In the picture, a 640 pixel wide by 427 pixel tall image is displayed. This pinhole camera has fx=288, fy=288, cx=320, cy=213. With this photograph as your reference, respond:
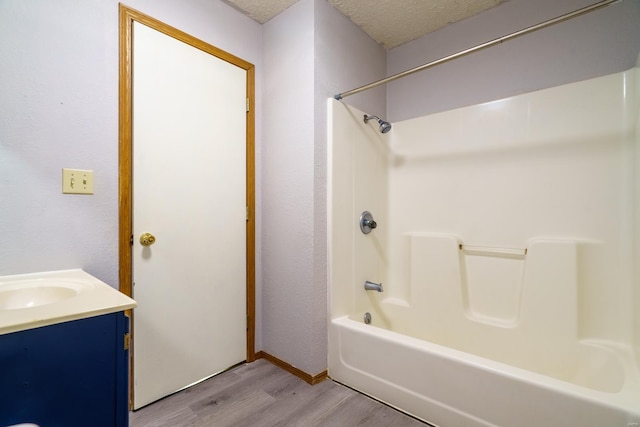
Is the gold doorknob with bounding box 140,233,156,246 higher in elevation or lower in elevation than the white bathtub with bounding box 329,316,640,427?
higher

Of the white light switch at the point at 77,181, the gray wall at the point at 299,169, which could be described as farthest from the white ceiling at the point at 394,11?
the white light switch at the point at 77,181

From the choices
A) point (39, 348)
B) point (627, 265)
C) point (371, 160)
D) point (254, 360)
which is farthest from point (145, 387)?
point (627, 265)

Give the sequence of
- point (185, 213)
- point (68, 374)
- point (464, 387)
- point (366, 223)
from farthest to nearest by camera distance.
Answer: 1. point (366, 223)
2. point (185, 213)
3. point (464, 387)
4. point (68, 374)

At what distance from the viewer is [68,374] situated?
756 mm

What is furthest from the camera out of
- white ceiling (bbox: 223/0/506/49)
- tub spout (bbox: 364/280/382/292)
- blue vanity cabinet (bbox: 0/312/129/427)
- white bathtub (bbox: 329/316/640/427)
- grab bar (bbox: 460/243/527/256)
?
tub spout (bbox: 364/280/382/292)

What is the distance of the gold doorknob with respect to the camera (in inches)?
57.1

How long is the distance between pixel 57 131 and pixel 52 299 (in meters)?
0.70

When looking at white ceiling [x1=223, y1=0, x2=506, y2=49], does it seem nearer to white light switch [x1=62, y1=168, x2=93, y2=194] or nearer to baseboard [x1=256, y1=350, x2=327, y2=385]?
white light switch [x1=62, y1=168, x2=93, y2=194]

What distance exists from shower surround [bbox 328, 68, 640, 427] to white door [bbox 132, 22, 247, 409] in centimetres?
64

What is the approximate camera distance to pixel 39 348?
2.34 feet

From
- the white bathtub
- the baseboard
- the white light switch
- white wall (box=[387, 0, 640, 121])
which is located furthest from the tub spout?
the white light switch

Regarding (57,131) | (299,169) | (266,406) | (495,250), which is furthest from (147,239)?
(495,250)

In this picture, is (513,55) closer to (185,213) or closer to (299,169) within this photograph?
(299,169)

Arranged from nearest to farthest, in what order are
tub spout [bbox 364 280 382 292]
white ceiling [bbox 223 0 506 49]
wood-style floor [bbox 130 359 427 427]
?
wood-style floor [bbox 130 359 427 427] < white ceiling [bbox 223 0 506 49] < tub spout [bbox 364 280 382 292]
